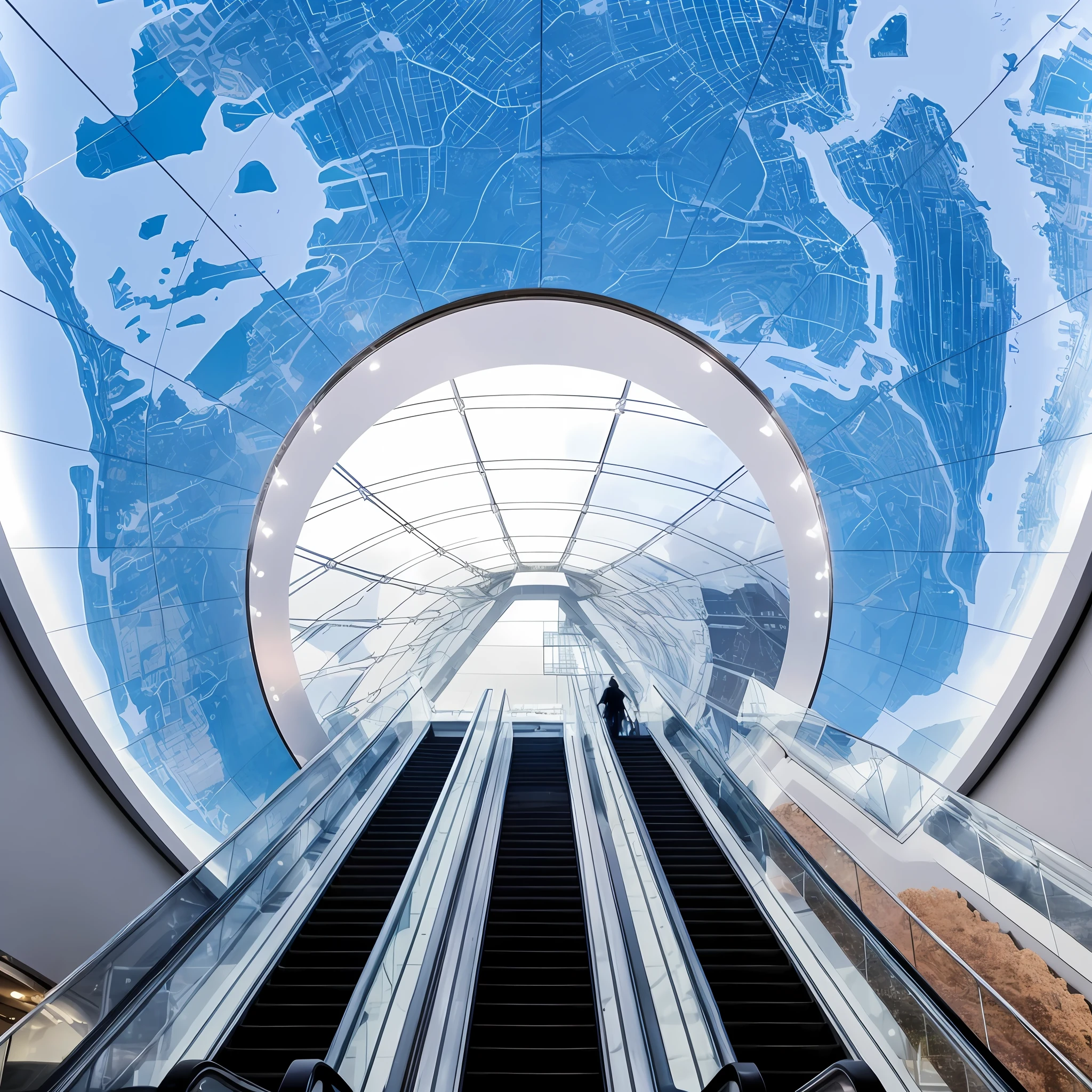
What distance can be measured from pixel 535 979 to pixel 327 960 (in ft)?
5.03

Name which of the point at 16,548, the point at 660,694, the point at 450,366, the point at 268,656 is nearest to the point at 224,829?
the point at 268,656

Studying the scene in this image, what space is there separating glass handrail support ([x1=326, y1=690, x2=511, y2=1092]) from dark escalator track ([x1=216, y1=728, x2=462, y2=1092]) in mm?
455

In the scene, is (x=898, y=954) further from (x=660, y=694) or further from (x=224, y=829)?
(x=224, y=829)

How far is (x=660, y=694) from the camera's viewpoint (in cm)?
1132

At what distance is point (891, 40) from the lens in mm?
5820

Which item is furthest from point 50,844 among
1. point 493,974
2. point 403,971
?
point 403,971

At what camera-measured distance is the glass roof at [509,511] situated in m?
13.1

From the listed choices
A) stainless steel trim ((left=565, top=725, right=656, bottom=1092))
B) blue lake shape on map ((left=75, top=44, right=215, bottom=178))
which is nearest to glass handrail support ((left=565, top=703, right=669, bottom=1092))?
stainless steel trim ((left=565, top=725, right=656, bottom=1092))

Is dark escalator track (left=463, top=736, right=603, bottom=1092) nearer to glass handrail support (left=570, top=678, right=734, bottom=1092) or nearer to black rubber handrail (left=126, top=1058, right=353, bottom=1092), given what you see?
glass handrail support (left=570, top=678, right=734, bottom=1092)

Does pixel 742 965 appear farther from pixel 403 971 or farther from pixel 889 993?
pixel 403 971

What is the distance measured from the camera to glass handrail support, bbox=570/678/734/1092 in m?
3.66

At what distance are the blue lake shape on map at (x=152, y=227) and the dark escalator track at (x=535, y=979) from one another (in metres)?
6.92

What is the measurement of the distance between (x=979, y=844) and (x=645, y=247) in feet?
21.7

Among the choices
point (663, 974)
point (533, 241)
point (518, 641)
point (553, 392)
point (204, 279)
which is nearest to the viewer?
point (663, 974)
